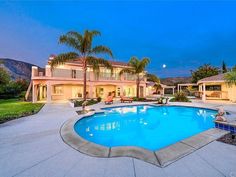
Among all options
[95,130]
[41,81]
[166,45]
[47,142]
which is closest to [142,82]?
[41,81]

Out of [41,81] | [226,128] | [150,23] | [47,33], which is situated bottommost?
[226,128]

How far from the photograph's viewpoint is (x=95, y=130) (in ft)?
26.0

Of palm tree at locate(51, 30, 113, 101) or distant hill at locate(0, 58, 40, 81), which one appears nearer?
palm tree at locate(51, 30, 113, 101)

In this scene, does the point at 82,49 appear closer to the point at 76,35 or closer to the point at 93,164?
the point at 76,35

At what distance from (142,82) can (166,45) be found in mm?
63867

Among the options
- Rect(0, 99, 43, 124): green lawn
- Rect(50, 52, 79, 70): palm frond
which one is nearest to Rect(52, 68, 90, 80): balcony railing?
Rect(50, 52, 79, 70): palm frond

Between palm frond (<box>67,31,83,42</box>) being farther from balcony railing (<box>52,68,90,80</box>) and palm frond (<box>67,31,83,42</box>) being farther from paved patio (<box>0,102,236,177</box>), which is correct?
paved patio (<box>0,102,236,177</box>)

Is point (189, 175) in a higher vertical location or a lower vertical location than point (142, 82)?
lower

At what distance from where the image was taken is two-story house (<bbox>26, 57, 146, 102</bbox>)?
17531mm

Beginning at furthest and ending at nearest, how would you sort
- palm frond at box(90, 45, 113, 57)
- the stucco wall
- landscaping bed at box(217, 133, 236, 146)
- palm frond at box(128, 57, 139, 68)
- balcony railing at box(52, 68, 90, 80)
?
palm frond at box(128, 57, 139, 68)
the stucco wall
balcony railing at box(52, 68, 90, 80)
palm frond at box(90, 45, 113, 57)
landscaping bed at box(217, 133, 236, 146)

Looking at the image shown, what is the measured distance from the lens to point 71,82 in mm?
19141

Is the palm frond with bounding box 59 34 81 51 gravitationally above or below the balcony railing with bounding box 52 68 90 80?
above

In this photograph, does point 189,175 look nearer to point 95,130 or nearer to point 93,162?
point 93,162

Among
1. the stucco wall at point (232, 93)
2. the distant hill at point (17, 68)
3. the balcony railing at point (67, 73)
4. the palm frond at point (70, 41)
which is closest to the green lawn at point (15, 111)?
the balcony railing at point (67, 73)
